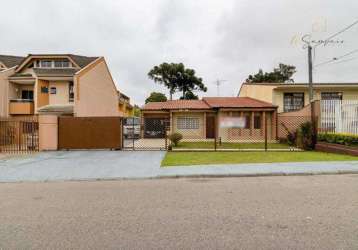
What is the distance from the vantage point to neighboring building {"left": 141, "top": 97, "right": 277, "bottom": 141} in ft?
80.9

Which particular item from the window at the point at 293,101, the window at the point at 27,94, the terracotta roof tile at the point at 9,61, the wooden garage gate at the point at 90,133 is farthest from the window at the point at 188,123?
the terracotta roof tile at the point at 9,61

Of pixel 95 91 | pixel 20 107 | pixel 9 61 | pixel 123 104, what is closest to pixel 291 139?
pixel 95 91

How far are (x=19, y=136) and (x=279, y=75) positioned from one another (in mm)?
49527

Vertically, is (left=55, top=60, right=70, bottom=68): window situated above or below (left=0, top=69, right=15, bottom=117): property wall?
above

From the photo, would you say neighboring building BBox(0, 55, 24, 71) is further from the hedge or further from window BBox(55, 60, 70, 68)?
the hedge

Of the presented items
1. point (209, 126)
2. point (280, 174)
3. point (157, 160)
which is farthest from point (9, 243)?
point (209, 126)

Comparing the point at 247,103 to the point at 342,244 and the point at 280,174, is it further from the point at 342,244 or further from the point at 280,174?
the point at 342,244

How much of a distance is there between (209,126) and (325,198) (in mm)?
21034

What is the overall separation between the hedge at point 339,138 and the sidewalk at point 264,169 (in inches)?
125

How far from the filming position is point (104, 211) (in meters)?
5.32

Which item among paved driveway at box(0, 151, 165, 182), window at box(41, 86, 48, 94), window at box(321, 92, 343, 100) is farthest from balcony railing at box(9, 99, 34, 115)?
window at box(321, 92, 343, 100)

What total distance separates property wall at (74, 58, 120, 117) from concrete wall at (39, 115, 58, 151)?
4740 millimetres

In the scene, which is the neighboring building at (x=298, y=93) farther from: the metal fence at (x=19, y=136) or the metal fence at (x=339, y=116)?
the metal fence at (x=19, y=136)

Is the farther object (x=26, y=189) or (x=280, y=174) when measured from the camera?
(x=280, y=174)
